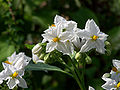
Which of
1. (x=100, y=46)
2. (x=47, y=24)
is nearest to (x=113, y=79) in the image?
(x=100, y=46)

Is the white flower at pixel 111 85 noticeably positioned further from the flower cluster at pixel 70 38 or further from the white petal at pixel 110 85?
the flower cluster at pixel 70 38

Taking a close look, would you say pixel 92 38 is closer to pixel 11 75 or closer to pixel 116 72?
pixel 116 72

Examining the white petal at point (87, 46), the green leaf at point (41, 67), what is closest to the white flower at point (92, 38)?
the white petal at point (87, 46)

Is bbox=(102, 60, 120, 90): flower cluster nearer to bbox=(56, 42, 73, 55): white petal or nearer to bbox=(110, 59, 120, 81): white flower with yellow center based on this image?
bbox=(110, 59, 120, 81): white flower with yellow center

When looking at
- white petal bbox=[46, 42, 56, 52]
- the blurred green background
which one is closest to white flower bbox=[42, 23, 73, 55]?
white petal bbox=[46, 42, 56, 52]

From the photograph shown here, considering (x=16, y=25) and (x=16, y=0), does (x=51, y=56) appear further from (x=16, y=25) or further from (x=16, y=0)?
(x=16, y=0)
